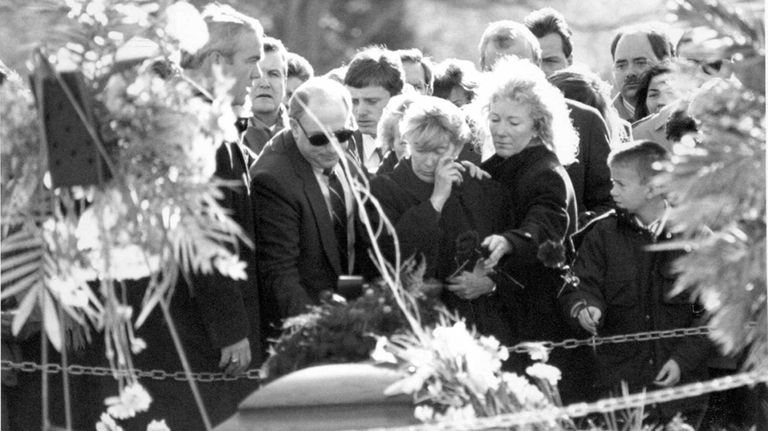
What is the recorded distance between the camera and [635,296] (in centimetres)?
764

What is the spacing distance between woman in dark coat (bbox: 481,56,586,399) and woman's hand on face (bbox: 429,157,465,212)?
0.99ft

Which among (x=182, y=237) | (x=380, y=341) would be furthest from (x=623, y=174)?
(x=182, y=237)

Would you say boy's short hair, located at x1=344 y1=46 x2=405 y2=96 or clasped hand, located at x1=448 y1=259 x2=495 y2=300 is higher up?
boy's short hair, located at x1=344 y1=46 x2=405 y2=96

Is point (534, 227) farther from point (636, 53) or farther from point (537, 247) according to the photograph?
point (636, 53)

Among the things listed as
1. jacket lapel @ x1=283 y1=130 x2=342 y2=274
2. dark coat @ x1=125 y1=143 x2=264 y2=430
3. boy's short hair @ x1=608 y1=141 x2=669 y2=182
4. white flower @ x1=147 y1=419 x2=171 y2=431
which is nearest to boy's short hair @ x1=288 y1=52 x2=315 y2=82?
jacket lapel @ x1=283 y1=130 x2=342 y2=274

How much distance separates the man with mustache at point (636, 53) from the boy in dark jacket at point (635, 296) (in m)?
1.71

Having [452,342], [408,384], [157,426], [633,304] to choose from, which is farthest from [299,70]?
[408,384]

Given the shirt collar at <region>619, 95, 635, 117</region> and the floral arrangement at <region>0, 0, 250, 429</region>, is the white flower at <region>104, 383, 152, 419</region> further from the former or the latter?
the shirt collar at <region>619, 95, 635, 117</region>

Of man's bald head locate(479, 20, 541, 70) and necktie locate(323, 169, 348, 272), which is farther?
man's bald head locate(479, 20, 541, 70)

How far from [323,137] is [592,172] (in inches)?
64.1

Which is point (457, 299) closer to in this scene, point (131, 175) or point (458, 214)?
point (458, 214)

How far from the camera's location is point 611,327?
7.68 metres

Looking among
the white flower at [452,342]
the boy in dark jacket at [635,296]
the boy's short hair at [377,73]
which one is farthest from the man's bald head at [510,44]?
the white flower at [452,342]

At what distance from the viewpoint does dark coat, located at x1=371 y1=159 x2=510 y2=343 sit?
23.9 ft
